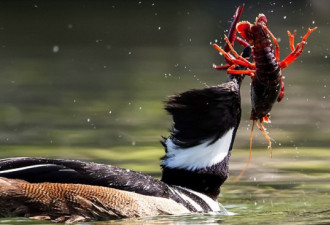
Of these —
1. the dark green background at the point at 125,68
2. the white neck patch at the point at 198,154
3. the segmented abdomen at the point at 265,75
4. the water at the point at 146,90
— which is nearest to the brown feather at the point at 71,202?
the water at the point at 146,90

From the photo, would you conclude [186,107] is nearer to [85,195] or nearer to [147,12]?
[85,195]

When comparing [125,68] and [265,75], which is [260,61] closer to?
[265,75]

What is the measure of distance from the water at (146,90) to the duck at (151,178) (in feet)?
0.62

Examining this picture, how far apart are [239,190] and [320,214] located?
144 centimetres

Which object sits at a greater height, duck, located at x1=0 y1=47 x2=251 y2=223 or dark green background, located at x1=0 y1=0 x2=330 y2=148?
dark green background, located at x1=0 y1=0 x2=330 y2=148

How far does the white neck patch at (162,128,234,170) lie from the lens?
10.1 m

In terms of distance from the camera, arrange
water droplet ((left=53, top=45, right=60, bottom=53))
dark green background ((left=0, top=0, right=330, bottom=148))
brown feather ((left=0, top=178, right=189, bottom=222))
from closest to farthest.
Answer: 1. brown feather ((left=0, top=178, right=189, bottom=222))
2. dark green background ((left=0, top=0, right=330, bottom=148))
3. water droplet ((left=53, top=45, right=60, bottom=53))

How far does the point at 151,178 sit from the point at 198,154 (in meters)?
0.47

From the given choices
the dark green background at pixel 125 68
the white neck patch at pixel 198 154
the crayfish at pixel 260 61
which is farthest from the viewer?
the dark green background at pixel 125 68

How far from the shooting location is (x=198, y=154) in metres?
10.1

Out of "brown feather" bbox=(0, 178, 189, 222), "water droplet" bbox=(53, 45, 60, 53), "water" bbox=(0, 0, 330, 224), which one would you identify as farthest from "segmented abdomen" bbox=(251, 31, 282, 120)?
"water droplet" bbox=(53, 45, 60, 53)

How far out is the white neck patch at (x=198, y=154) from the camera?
1008 cm

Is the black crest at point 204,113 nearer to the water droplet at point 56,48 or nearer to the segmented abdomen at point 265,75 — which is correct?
the segmented abdomen at point 265,75

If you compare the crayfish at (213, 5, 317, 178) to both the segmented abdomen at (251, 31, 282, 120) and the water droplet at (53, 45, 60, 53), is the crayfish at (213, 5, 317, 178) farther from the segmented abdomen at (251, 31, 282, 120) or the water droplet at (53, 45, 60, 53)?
the water droplet at (53, 45, 60, 53)
